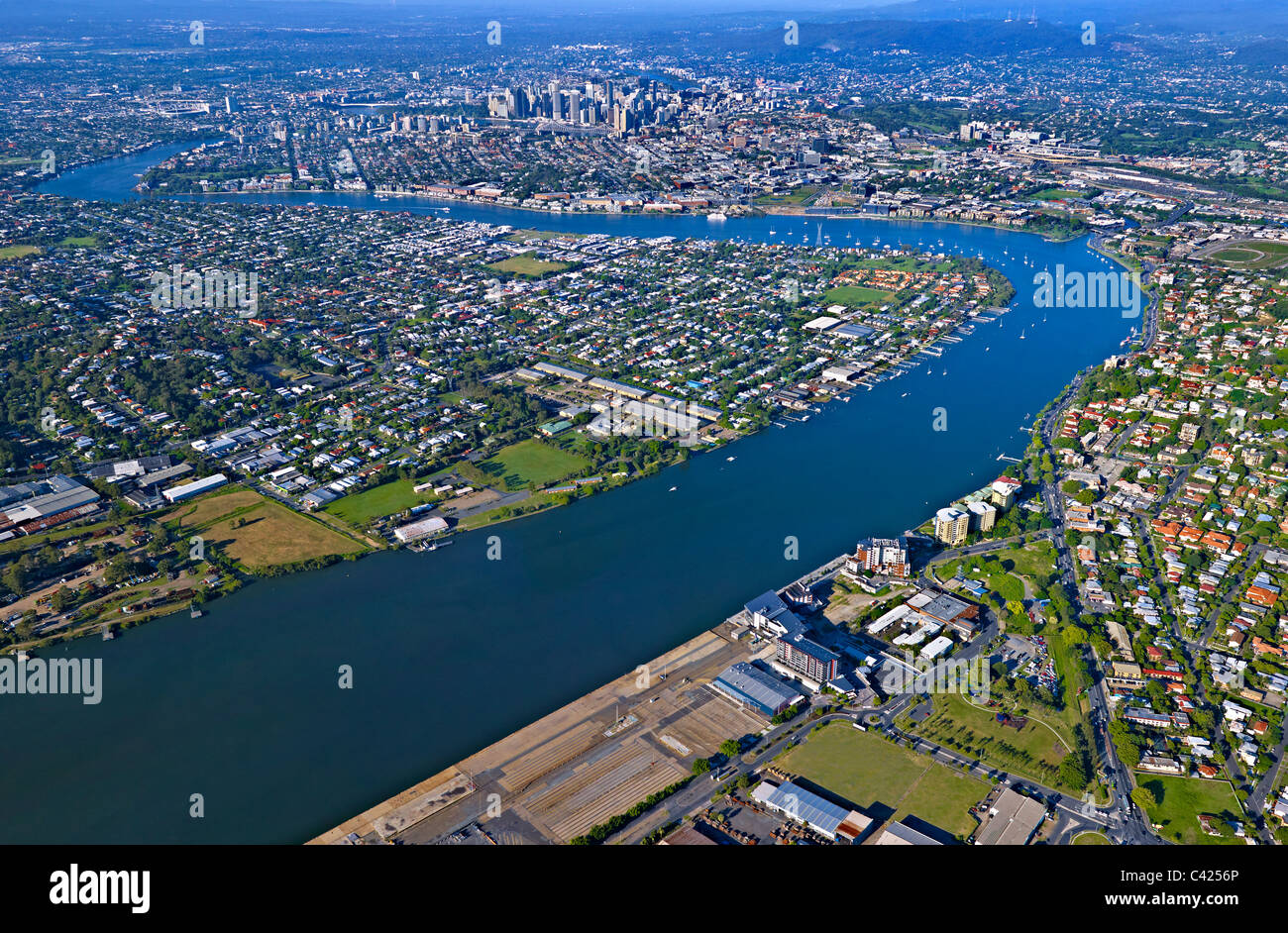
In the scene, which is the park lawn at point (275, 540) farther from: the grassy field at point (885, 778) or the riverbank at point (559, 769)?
the grassy field at point (885, 778)

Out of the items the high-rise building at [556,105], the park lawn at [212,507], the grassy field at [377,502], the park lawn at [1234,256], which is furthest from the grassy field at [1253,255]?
the high-rise building at [556,105]

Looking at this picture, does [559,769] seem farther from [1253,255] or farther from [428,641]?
[1253,255]

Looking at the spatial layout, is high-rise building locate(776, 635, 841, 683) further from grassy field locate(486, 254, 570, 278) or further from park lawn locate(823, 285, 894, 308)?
grassy field locate(486, 254, 570, 278)

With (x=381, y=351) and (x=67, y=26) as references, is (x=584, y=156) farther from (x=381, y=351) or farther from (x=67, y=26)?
(x=67, y=26)

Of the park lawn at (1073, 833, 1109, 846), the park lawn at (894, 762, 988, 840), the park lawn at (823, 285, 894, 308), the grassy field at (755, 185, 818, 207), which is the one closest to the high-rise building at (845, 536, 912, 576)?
the park lawn at (894, 762, 988, 840)

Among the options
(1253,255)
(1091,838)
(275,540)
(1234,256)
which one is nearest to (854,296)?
(1234,256)

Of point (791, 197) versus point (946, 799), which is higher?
point (791, 197)
